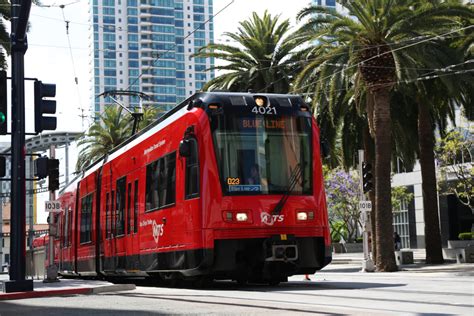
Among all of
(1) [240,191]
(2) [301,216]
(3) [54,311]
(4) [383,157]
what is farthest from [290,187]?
(4) [383,157]

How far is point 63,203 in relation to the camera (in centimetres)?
2889

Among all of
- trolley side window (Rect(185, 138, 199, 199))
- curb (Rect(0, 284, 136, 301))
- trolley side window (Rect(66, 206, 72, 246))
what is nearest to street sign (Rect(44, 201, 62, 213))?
trolley side window (Rect(66, 206, 72, 246))

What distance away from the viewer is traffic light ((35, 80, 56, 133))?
1647 centimetres

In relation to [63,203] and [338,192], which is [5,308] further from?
[338,192]

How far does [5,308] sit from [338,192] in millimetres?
45509

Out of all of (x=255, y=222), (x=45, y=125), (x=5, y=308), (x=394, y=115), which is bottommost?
(x=5, y=308)

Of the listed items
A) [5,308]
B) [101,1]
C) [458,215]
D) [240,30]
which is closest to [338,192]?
[458,215]

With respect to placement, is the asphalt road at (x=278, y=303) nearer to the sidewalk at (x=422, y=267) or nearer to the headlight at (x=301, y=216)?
the headlight at (x=301, y=216)

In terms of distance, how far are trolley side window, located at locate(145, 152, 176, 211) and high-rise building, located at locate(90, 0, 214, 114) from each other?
150802 mm

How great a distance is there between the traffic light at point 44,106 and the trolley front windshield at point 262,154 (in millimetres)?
3854

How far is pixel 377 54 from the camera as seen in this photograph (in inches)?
1082

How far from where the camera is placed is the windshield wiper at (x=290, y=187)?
48.4 feet

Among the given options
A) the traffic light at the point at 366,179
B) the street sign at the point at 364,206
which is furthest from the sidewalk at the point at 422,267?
the traffic light at the point at 366,179

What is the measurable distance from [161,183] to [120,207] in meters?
3.41
